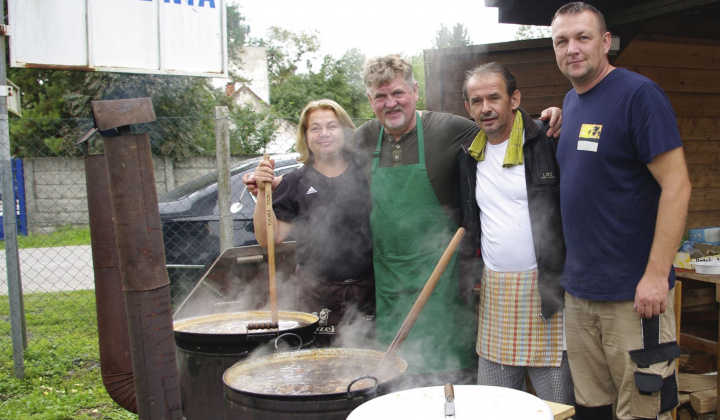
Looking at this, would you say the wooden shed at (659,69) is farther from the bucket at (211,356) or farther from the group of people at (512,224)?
the bucket at (211,356)

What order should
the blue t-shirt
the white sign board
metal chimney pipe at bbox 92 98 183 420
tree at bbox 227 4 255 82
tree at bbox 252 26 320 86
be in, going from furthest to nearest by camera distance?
1. tree at bbox 252 26 320 86
2. tree at bbox 227 4 255 82
3. the white sign board
4. the blue t-shirt
5. metal chimney pipe at bbox 92 98 183 420

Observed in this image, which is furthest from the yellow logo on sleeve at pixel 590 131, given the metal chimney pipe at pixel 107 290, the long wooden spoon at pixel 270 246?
the metal chimney pipe at pixel 107 290

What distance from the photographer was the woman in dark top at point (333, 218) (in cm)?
313

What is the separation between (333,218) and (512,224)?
107 cm

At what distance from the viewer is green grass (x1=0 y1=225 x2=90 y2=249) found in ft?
39.8

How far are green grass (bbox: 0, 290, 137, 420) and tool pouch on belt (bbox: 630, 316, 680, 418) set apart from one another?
3399mm

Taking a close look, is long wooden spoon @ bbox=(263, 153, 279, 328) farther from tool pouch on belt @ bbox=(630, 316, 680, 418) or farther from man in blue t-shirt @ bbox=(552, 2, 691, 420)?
tool pouch on belt @ bbox=(630, 316, 680, 418)

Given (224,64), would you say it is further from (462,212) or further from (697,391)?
(697,391)

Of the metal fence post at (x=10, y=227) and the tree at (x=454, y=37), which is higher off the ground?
the tree at (x=454, y=37)

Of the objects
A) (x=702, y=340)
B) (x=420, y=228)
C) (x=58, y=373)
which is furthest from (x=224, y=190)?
(x=702, y=340)

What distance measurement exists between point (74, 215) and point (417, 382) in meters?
12.7

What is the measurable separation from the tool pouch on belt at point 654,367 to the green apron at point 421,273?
0.86m

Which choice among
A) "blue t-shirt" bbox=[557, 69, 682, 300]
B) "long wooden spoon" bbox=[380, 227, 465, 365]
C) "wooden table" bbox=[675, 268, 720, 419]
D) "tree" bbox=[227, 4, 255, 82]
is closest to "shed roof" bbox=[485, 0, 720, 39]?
"wooden table" bbox=[675, 268, 720, 419]

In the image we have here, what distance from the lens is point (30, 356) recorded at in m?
5.15
